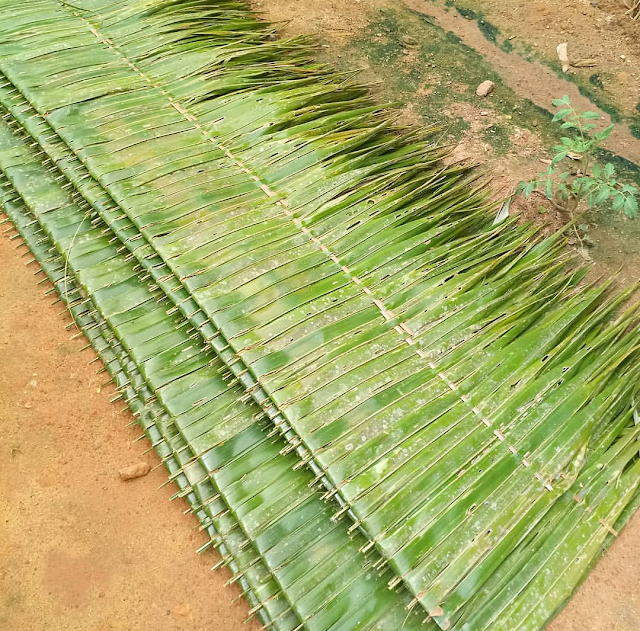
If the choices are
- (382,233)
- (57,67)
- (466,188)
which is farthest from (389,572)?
(57,67)

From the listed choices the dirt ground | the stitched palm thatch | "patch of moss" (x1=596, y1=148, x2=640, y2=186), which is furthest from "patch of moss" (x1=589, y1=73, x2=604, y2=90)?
the stitched palm thatch

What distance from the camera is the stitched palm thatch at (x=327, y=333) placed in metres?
1.47

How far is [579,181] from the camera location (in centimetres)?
207

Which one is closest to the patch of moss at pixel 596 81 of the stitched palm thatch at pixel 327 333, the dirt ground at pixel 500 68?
the dirt ground at pixel 500 68

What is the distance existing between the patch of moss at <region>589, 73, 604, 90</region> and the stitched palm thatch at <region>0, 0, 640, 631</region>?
3.79 ft

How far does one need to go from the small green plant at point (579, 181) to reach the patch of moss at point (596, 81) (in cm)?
29

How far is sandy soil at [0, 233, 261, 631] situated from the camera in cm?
149

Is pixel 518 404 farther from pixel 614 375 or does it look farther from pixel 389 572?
pixel 389 572

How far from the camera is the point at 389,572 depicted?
1.45 m

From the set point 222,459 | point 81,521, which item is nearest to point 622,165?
point 222,459

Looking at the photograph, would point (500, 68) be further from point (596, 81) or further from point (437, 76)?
point (596, 81)

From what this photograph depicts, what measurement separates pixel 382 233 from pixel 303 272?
0.32 metres

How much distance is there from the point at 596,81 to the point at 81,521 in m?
2.98

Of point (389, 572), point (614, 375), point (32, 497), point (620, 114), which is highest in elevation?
point (620, 114)
